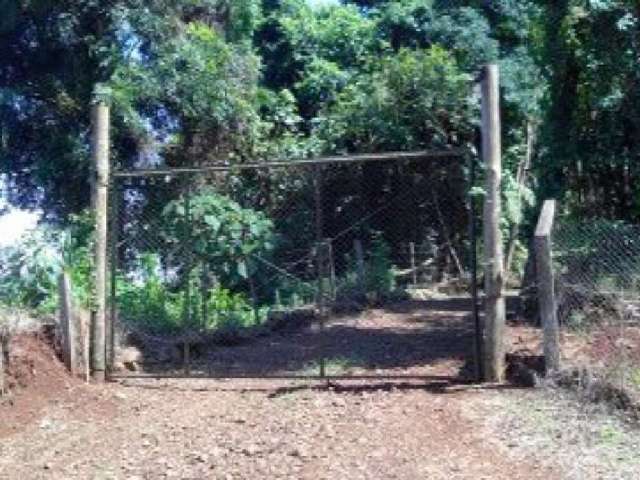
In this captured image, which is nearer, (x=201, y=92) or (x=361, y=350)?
(x=361, y=350)

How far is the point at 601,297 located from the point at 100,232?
4590 mm

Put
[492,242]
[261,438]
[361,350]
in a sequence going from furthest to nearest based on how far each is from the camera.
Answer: [361,350]
[492,242]
[261,438]

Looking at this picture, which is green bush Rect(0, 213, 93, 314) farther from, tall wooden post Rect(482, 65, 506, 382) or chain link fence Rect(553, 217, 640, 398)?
chain link fence Rect(553, 217, 640, 398)

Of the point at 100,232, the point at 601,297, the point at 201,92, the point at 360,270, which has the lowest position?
the point at 601,297

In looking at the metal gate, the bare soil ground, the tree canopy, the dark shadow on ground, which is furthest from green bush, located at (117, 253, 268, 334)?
the tree canopy

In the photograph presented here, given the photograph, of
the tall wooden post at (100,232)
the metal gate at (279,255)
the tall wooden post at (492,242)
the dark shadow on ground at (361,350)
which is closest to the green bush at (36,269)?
the tall wooden post at (100,232)

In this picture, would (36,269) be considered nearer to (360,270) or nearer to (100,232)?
(100,232)

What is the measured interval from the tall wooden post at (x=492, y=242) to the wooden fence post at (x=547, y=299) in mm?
455

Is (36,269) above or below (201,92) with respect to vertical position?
below

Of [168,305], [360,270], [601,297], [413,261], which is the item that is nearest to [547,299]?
[601,297]

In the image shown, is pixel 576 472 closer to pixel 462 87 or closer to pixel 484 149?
pixel 484 149

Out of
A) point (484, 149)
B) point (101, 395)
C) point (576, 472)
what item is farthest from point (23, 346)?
point (576, 472)

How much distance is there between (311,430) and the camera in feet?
24.9

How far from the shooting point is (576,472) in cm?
658
